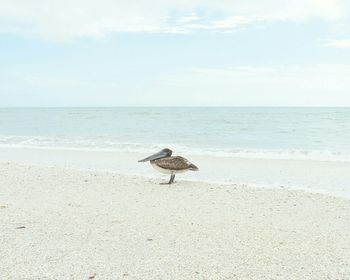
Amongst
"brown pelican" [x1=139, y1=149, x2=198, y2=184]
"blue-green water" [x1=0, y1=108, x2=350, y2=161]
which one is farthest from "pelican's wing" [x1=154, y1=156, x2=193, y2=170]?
"blue-green water" [x1=0, y1=108, x2=350, y2=161]

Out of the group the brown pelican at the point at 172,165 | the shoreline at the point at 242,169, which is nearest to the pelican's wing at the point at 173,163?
the brown pelican at the point at 172,165

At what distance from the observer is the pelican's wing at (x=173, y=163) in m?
11.0

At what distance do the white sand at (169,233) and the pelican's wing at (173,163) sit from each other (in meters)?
1.00

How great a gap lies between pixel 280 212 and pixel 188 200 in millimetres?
1936

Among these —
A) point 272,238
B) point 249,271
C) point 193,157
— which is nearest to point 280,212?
point 272,238

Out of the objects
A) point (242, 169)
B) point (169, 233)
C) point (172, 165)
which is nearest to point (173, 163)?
point (172, 165)

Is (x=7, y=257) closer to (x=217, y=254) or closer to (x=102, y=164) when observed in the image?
(x=217, y=254)

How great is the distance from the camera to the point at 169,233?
6.12m

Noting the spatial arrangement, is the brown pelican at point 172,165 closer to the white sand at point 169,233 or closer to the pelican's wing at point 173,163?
the pelican's wing at point 173,163

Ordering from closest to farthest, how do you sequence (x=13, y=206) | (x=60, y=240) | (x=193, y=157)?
(x=60, y=240), (x=13, y=206), (x=193, y=157)

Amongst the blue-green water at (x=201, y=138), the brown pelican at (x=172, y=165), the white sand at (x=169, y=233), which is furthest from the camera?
the blue-green water at (x=201, y=138)

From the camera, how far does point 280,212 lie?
7820 millimetres

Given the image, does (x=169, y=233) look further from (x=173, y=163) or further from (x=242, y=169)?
(x=242, y=169)

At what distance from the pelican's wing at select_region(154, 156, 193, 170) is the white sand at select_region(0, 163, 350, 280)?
1.00m
